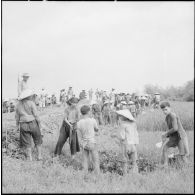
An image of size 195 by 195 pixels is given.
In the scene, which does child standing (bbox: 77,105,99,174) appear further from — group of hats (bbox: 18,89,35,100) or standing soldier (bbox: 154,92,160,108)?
standing soldier (bbox: 154,92,160,108)

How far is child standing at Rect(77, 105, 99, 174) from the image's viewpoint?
17.6 ft

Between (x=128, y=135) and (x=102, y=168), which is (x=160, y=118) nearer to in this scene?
(x=128, y=135)

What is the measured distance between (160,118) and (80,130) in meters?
1.02

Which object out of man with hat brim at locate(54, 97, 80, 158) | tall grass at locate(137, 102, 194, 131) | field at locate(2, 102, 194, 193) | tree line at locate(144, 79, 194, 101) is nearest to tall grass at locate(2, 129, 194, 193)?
field at locate(2, 102, 194, 193)

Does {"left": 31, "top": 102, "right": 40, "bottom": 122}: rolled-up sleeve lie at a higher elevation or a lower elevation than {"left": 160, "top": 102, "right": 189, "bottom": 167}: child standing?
higher

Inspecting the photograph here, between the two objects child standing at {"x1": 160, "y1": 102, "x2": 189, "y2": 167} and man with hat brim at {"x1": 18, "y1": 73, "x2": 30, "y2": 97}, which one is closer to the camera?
man with hat brim at {"x1": 18, "y1": 73, "x2": 30, "y2": 97}

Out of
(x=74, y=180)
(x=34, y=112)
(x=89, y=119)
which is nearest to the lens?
(x=74, y=180)

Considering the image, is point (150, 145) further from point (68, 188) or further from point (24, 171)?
point (24, 171)

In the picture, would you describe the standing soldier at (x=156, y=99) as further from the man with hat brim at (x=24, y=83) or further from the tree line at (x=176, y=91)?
the man with hat brim at (x=24, y=83)

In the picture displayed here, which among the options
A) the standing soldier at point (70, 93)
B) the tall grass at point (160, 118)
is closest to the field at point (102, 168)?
the tall grass at point (160, 118)

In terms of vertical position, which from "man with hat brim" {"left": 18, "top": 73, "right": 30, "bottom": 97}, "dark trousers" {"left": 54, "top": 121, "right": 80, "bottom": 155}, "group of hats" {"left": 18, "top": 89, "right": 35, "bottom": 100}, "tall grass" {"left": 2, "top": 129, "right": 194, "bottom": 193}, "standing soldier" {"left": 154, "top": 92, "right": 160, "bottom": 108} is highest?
"man with hat brim" {"left": 18, "top": 73, "right": 30, "bottom": 97}

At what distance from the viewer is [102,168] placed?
5477 mm

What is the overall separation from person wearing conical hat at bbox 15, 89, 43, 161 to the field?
0.26 feet

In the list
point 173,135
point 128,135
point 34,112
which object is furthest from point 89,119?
point 173,135
